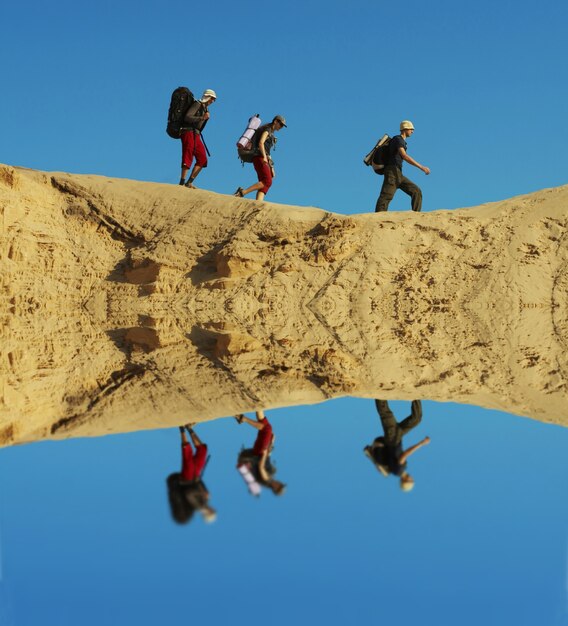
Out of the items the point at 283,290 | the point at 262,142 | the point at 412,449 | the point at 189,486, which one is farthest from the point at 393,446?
the point at 262,142

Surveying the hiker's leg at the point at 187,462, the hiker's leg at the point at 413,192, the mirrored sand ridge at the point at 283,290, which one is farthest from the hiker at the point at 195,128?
the hiker's leg at the point at 187,462

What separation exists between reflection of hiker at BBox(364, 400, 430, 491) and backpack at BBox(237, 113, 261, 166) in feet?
15.9

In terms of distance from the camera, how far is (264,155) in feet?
46.1

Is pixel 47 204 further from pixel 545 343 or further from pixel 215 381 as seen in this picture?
pixel 545 343

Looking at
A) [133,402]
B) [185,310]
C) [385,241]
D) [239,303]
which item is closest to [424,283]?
[385,241]

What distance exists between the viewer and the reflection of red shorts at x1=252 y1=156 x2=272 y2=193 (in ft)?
46.8

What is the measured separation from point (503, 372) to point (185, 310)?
514 centimetres

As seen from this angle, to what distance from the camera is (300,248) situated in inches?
565

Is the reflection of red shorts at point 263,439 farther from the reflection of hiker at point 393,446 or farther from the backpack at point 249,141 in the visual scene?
the backpack at point 249,141

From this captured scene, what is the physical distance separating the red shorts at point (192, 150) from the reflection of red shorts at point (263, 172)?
898 millimetres

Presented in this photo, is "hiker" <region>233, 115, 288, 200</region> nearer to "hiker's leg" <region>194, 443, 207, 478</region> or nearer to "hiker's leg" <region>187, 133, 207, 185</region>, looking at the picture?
"hiker's leg" <region>187, 133, 207, 185</region>

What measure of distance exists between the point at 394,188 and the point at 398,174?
264 mm

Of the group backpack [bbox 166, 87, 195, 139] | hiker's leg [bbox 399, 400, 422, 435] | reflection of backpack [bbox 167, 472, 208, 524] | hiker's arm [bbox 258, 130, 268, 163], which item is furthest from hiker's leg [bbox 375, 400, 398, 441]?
backpack [bbox 166, 87, 195, 139]

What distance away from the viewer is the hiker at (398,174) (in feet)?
46.3
